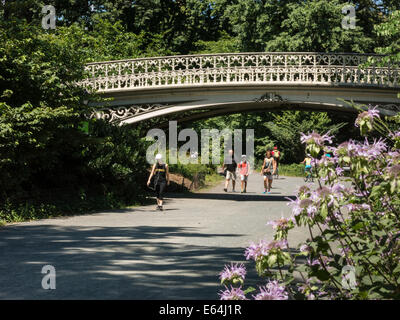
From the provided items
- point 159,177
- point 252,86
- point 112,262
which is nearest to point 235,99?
point 252,86

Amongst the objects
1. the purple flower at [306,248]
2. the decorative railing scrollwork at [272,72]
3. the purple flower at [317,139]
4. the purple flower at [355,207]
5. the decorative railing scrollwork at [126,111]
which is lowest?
the purple flower at [306,248]

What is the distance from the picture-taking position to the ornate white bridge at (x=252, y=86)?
1991 centimetres

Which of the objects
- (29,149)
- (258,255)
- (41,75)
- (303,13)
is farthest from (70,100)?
(303,13)

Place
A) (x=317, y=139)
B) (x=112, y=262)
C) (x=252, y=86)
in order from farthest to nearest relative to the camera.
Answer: (x=252, y=86)
(x=112, y=262)
(x=317, y=139)

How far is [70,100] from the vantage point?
15555 mm

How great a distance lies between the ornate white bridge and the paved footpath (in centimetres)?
721

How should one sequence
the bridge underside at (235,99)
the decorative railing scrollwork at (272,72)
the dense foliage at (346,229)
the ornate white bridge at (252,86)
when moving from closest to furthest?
the dense foliage at (346,229) < the decorative railing scrollwork at (272,72) < the ornate white bridge at (252,86) < the bridge underside at (235,99)

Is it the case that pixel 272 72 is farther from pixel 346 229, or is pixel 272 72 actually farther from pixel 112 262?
pixel 346 229

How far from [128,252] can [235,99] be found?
534 inches

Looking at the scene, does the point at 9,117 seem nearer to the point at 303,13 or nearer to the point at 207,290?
the point at 207,290

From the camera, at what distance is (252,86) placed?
20.6 metres

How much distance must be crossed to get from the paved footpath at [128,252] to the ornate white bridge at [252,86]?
23.7 ft

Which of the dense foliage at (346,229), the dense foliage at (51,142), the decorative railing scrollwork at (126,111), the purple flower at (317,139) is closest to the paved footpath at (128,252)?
the dense foliage at (51,142)

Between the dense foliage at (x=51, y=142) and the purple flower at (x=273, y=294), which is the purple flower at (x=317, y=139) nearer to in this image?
the purple flower at (x=273, y=294)
